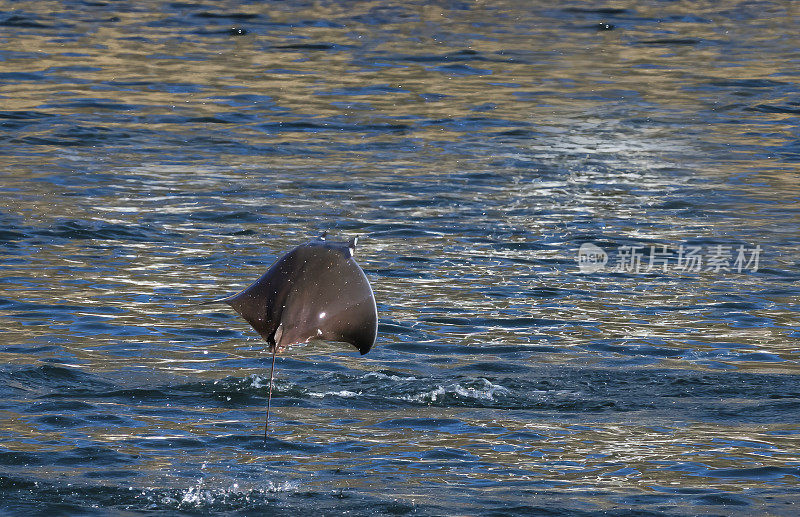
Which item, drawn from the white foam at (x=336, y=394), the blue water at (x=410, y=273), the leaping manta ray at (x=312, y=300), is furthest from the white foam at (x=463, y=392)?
the leaping manta ray at (x=312, y=300)

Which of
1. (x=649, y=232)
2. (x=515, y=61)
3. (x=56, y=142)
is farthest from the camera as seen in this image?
(x=515, y=61)

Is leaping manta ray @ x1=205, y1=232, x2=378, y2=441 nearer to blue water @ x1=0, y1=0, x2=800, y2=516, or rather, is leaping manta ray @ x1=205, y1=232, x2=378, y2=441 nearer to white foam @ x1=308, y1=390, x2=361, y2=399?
blue water @ x1=0, y1=0, x2=800, y2=516

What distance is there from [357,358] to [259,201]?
5431 millimetres

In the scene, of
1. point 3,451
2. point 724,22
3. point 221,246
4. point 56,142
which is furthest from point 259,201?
point 724,22

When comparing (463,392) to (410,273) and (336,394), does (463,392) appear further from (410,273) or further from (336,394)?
(410,273)

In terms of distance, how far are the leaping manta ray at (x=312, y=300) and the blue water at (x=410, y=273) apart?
0.83 m

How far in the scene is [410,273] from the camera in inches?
487

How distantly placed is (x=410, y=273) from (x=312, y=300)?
5.37 m

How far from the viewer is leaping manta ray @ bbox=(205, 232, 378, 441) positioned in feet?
22.8

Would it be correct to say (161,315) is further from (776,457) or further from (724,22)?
(724,22)

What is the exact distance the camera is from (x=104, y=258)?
1251 centimetres

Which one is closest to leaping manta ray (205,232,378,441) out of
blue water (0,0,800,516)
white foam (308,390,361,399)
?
blue water (0,0,800,516)

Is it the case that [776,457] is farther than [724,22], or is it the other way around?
[724,22]

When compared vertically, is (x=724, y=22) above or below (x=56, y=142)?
above
